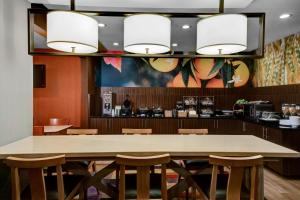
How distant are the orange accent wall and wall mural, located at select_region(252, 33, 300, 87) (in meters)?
4.66

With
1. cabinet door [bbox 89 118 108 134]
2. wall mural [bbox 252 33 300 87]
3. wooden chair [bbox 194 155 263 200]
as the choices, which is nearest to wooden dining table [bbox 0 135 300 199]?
wooden chair [bbox 194 155 263 200]

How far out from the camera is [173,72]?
6645 mm

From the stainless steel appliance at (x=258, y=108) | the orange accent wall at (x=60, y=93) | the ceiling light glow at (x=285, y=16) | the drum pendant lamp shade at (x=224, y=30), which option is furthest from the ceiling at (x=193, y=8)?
the orange accent wall at (x=60, y=93)

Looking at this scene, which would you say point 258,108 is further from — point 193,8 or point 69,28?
point 69,28

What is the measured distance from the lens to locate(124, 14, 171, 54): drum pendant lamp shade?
6.64 feet

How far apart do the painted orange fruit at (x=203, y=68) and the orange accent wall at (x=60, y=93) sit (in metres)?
3.19

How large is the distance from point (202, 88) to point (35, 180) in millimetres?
5473

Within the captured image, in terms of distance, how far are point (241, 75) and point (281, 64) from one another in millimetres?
1472

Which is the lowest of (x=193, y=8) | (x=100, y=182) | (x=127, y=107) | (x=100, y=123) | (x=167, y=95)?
(x=100, y=182)

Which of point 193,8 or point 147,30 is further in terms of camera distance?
point 193,8

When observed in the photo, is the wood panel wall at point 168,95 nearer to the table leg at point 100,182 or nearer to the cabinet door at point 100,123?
the cabinet door at point 100,123

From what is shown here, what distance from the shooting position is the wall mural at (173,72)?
6.57m

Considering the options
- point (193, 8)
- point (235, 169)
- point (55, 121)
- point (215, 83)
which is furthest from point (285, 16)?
point (55, 121)

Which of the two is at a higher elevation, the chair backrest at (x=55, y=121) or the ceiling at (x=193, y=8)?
the ceiling at (x=193, y=8)
